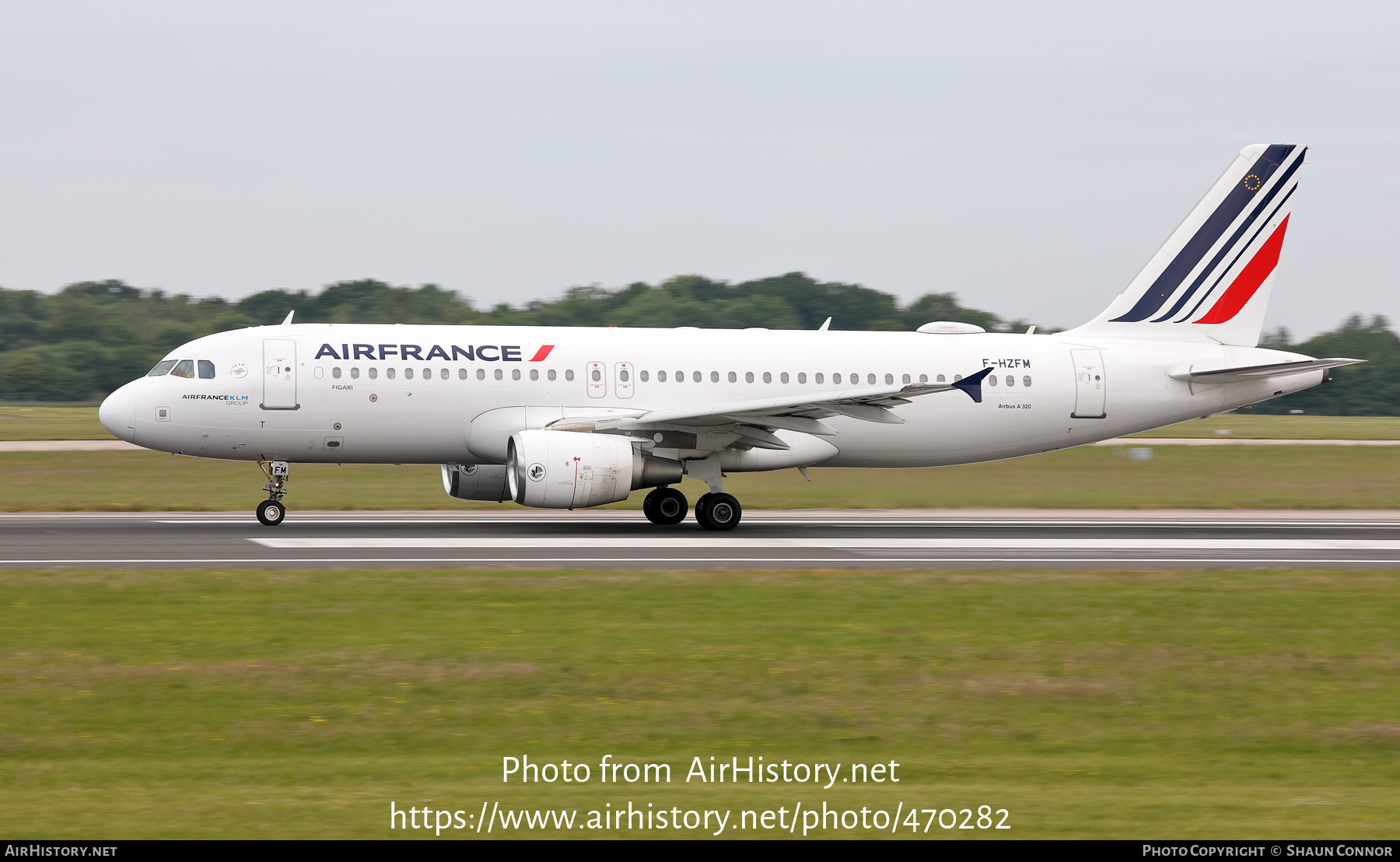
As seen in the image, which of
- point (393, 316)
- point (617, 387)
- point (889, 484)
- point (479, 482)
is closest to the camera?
point (617, 387)

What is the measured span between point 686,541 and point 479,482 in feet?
17.5

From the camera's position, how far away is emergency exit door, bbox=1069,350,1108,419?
2981 cm

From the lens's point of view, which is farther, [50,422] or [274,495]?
[50,422]

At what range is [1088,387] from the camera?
97.9 feet

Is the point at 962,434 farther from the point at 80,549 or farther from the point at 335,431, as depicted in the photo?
the point at 80,549

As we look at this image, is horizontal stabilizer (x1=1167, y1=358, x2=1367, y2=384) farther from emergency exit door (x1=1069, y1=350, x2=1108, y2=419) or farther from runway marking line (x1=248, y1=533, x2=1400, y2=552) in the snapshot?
runway marking line (x1=248, y1=533, x2=1400, y2=552)

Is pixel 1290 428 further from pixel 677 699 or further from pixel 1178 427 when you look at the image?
pixel 677 699

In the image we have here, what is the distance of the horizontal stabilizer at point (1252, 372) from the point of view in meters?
29.4

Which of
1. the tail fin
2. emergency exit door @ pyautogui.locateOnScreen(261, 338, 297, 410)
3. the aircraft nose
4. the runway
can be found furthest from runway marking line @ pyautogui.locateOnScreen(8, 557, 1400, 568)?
the tail fin

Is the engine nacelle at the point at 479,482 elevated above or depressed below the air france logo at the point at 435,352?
below

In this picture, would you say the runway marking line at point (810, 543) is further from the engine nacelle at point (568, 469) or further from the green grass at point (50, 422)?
the green grass at point (50, 422)

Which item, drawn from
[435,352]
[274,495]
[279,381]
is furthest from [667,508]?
[279,381]

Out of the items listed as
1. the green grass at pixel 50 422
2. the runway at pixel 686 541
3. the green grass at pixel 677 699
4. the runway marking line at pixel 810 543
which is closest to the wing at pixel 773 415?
the runway at pixel 686 541

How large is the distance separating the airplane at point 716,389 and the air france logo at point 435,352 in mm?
34
